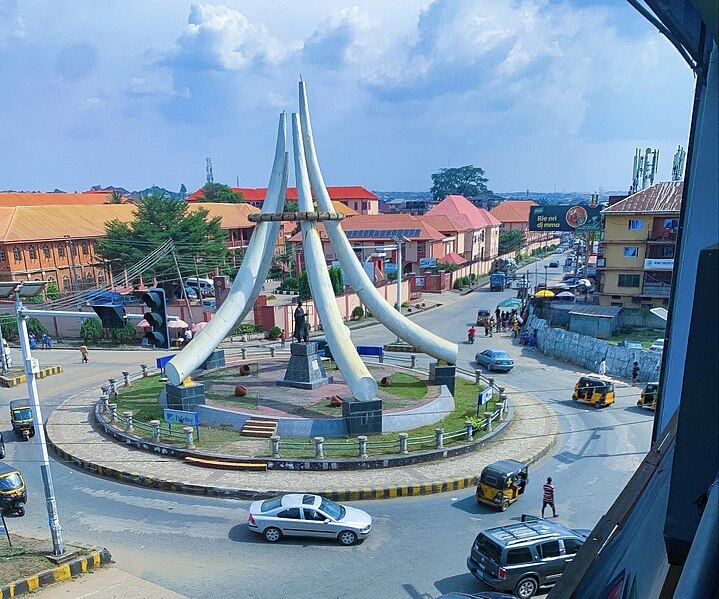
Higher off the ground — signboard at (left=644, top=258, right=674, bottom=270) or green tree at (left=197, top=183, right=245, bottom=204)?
green tree at (left=197, top=183, right=245, bottom=204)

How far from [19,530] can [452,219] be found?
59416 millimetres

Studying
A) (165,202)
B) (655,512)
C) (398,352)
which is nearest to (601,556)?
(655,512)

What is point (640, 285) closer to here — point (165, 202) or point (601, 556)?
point (165, 202)

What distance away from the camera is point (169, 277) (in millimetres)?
42500

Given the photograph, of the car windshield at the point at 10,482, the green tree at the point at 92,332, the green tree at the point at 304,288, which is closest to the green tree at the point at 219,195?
the green tree at the point at 304,288

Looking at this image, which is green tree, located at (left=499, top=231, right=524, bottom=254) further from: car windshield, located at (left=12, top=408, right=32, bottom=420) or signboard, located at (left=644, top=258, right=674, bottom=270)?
car windshield, located at (left=12, top=408, right=32, bottom=420)

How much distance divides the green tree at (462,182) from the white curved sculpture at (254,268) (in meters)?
155

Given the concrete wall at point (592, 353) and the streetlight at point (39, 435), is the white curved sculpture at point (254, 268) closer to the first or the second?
the streetlight at point (39, 435)

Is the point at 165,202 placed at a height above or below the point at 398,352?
above

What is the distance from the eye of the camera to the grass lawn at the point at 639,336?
31.8m

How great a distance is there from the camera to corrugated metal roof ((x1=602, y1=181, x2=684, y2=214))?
124 ft

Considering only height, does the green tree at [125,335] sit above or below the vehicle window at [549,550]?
below

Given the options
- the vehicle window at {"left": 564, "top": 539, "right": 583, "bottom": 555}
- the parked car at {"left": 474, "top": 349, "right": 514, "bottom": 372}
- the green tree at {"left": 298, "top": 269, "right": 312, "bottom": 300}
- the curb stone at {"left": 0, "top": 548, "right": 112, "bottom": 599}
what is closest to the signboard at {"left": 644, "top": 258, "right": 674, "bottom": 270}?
the parked car at {"left": 474, "top": 349, "right": 514, "bottom": 372}

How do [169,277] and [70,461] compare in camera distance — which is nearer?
[70,461]
